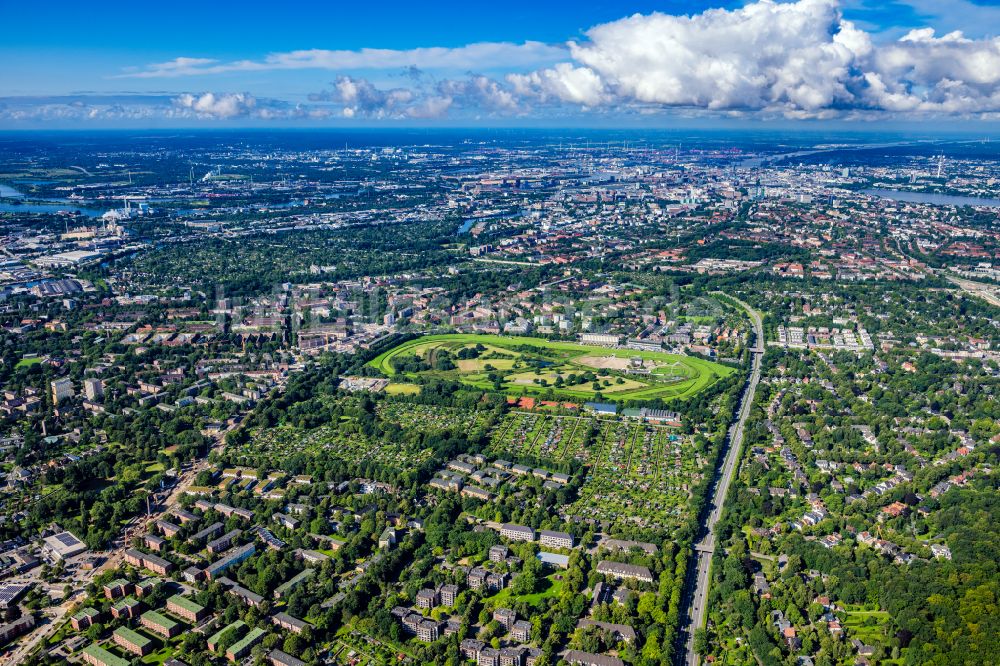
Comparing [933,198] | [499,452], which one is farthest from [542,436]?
[933,198]

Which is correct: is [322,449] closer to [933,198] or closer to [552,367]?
[552,367]

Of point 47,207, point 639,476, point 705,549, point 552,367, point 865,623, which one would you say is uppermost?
point 47,207

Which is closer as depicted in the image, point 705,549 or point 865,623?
point 865,623

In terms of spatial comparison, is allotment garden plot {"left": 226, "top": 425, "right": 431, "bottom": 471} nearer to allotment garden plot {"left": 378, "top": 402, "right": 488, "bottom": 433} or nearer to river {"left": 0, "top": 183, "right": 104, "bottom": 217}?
allotment garden plot {"left": 378, "top": 402, "right": 488, "bottom": 433}

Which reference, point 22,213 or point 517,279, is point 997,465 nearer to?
point 517,279

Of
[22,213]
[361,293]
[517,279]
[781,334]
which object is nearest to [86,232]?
[22,213]

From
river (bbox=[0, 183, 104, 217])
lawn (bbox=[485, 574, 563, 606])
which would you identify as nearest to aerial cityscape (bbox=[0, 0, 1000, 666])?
lawn (bbox=[485, 574, 563, 606])

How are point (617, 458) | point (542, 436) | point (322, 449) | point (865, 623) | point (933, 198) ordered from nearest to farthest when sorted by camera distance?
point (865, 623), point (617, 458), point (322, 449), point (542, 436), point (933, 198)
